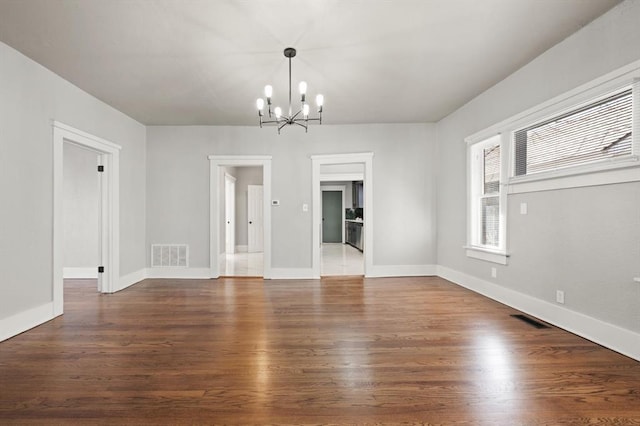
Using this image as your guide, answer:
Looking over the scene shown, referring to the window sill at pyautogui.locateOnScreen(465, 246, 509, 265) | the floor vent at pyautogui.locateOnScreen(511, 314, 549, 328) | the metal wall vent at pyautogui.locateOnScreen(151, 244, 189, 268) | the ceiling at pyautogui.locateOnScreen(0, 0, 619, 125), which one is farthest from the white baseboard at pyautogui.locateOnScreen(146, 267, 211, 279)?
the floor vent at pyautogui.locateOnScreen(511, 314, 549, 328)

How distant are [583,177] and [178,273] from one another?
19.0ft

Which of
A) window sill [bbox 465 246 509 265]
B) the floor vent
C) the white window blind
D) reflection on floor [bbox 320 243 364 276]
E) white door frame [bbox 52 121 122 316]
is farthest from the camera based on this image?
reflection on floor [bbox 320 243 364 276]

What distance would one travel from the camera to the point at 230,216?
898 centimetres

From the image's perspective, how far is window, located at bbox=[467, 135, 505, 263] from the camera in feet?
13.5

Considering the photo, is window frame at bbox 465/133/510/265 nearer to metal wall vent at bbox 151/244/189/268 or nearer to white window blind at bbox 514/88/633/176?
white window blind at bbox 514/88/633/176

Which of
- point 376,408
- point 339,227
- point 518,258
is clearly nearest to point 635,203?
point 518,258

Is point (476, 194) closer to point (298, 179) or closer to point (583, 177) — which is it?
point (583, 177)

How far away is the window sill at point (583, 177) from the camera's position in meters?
2.40

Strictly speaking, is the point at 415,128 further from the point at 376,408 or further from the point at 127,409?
the point at 127,409

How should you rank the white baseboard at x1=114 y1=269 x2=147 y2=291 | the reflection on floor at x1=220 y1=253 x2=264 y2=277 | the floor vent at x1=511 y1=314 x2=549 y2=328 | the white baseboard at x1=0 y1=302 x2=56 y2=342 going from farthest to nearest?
the reflection on floor at x1=220 y1=253 x2=264 y2=277 → the white baseboard at x1=114 y1=269 x2=147 y2=291 → the floor vent at x1=511 y1=314 x2=549 y2=328 → the white baseboard at x1=0 y1=302 x2=56 y2=342

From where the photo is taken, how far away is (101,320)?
10.8ft

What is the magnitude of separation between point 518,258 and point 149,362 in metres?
3.87

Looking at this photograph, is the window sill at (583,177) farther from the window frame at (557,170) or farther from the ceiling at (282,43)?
the ceiling at (282,43)

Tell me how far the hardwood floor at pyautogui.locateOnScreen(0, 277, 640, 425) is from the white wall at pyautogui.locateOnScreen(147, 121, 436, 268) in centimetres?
194
